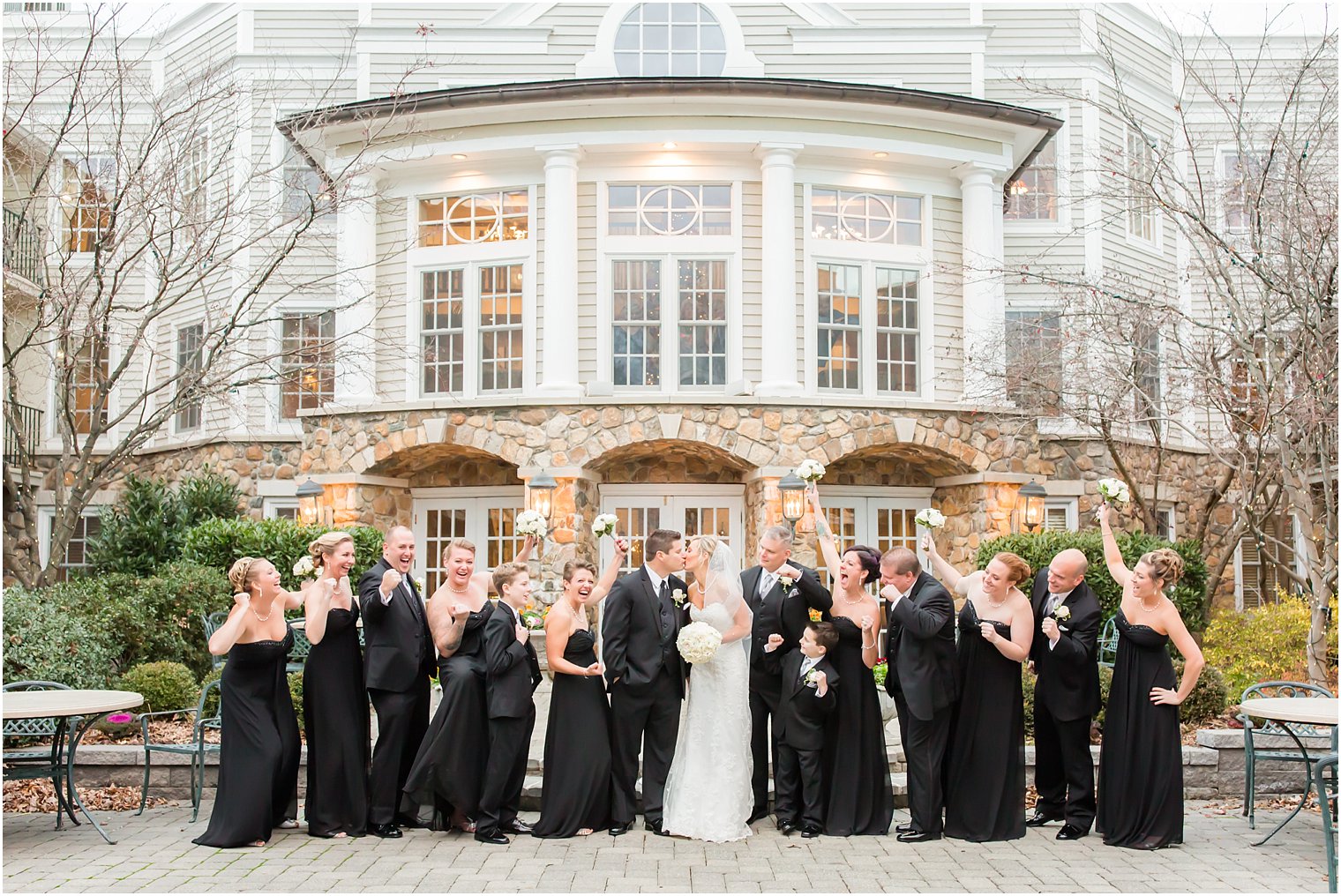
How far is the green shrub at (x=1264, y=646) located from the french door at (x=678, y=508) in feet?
22.2

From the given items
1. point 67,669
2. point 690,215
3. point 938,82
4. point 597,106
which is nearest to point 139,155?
point 67,669

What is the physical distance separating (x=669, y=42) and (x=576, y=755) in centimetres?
1325

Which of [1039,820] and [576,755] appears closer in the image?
[576,755]

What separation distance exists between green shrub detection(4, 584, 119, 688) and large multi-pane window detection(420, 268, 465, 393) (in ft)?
24.5

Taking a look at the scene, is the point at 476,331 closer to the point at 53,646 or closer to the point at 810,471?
the point at 53,646

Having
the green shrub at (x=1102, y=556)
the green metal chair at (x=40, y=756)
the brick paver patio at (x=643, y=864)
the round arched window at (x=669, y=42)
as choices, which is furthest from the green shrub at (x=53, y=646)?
the round arched window at (x=669, y=42)

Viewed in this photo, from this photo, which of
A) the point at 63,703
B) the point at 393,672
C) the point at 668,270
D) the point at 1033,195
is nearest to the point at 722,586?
the point at 393,672

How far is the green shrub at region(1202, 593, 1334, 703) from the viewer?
38.4 ft

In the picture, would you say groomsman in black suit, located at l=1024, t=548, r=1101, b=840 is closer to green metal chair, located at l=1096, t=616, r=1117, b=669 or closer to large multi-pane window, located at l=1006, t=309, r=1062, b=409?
green metal chair, located at l=1096, t=616, r=1117, b=669

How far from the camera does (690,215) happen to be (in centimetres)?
1672

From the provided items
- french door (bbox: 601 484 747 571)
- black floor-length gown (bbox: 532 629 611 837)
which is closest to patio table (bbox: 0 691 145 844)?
black floor-length gown (bbox: 532 629 611 837)

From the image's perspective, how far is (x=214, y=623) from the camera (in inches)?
428

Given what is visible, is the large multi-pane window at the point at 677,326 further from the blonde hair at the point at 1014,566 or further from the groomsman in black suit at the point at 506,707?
the blonde hair at the point at 1014,566

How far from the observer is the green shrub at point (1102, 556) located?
46.6 ft
